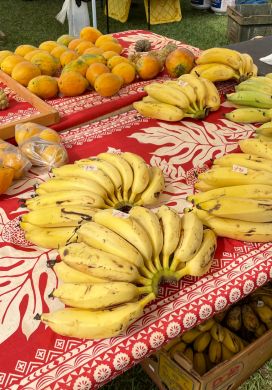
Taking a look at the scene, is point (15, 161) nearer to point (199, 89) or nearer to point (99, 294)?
point (99, 294)

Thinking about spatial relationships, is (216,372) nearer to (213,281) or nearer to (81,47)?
(213,281)

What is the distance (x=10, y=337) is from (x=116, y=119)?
48.3 inches

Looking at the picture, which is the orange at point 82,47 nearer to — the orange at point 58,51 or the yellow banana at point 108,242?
the orange at point 58,51

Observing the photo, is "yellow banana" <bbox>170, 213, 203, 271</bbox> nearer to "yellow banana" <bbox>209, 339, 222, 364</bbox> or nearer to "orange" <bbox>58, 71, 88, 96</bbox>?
"yellow banana" <bbox>209, 339, 222, 364</bbox>

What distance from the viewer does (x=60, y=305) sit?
109 cm

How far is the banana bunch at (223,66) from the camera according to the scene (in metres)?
2.20

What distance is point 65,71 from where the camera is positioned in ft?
7.06

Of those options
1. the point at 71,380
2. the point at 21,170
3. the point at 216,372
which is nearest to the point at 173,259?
the point at 71,380

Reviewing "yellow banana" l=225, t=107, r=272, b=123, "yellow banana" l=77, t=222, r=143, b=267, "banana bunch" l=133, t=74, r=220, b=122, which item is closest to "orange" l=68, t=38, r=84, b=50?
"banana bunch" l=133, t=74, r=220, b=122

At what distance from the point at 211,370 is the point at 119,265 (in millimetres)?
A: 584

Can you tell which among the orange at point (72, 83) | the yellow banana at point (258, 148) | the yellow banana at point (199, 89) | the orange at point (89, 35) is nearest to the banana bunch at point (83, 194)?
the yellow banana at point (258, 148)

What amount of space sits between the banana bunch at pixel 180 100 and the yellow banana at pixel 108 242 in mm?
969

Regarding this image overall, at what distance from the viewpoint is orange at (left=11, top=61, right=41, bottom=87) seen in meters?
2.14

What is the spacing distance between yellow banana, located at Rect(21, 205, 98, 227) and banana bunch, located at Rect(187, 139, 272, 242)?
325 mm
